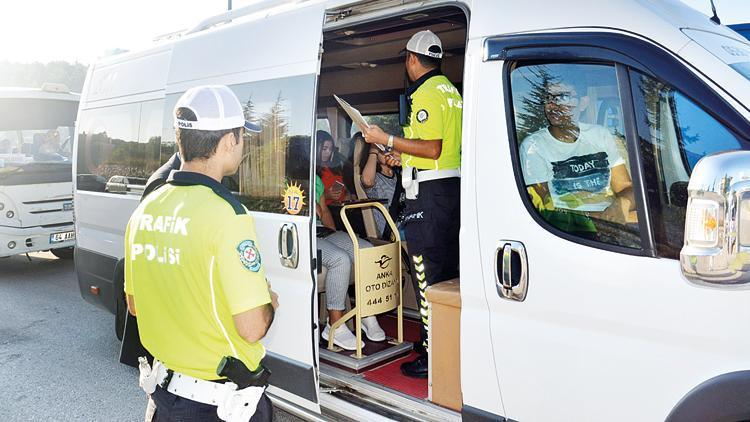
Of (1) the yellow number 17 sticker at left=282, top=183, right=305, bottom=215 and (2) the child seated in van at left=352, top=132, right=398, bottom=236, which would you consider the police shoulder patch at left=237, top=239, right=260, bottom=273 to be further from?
(2) the child seated in van at left=352, top=132, right=398, bottom=236

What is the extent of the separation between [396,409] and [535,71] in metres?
1.80

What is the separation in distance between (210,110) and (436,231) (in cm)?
183

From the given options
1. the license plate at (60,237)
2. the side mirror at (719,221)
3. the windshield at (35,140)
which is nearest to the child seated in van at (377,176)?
the side mirror at (719,221)

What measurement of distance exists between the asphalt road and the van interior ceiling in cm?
278

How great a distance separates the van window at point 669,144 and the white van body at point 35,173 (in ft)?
26.8

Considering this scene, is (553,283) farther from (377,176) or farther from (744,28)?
(377,176)

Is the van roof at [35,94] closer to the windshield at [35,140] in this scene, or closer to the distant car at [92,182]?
the windshield at [35,140]

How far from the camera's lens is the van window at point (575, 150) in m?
2.29

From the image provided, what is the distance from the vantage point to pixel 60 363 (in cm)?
514

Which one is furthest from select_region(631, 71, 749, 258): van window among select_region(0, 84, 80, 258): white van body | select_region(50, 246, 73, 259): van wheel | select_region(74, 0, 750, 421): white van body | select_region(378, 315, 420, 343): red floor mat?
select_region(50, 246, 73, 259): van wheel

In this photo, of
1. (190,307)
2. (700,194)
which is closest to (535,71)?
(700,194)

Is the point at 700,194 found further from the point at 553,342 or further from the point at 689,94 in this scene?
the point at 553,342

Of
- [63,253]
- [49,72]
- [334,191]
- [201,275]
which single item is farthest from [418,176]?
[49,72]

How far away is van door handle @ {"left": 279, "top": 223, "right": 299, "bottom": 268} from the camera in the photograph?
3334 mm
